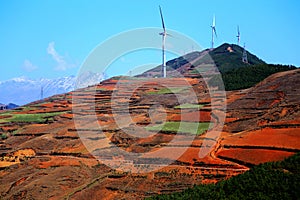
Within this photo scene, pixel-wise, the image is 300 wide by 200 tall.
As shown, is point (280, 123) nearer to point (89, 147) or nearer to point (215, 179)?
point (215, 179)

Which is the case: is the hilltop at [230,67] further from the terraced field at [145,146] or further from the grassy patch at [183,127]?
the grassy patch at [183,127]

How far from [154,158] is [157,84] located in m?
46.0

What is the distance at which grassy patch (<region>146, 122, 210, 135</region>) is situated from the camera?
30.5 m

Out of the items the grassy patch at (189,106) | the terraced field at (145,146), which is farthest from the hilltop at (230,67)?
the terraced field at (145,146)

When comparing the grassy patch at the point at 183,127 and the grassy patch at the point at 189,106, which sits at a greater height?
the grassy patch at the point at 189,106

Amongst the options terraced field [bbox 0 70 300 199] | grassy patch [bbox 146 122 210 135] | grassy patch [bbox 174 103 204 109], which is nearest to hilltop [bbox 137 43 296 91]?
grassy patch [bbox 174 103 204 109]

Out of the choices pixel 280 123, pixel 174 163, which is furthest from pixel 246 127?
pixel 174 163

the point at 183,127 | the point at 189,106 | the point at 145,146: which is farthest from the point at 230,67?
the point at 145,146

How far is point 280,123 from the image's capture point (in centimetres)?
2591

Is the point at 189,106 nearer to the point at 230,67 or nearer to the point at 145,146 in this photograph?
the point at 145,146

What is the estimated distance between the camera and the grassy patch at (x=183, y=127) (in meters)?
30.5

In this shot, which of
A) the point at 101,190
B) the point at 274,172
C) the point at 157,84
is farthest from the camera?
the point at 157,84

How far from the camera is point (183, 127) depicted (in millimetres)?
32156

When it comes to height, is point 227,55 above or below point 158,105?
above
